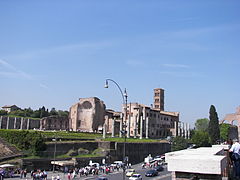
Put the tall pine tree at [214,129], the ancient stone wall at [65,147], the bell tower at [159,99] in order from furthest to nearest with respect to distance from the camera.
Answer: the bell tower at [159,99]
the tall pine tree at [214,129]
the ancient stone wall at [65,147]

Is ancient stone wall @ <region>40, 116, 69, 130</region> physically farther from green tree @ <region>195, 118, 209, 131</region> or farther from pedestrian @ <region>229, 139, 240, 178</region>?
green tree @ <region>195, 118, 209, 131</region>

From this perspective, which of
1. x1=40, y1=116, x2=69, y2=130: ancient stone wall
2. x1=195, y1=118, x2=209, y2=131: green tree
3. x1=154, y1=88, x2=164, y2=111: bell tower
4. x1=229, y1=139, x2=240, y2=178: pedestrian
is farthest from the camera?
x1=195, y1=118, x2=209, y2=131: green tree

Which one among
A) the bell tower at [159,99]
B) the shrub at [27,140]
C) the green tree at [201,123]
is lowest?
the shrub at [27,140]

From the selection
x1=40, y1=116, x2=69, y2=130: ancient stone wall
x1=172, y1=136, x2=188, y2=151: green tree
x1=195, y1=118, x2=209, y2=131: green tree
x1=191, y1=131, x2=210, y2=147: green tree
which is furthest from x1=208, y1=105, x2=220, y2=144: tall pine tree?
x1=195, y1=118, x2=209, y2=131: green tree

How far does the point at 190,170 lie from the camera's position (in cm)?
461

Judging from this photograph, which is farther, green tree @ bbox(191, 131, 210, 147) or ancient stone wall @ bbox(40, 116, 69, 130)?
ancient stone wall @ bbox(40, 116, 69, 130)

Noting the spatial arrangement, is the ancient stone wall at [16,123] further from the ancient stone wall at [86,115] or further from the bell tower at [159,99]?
the bell tower at [159,99]

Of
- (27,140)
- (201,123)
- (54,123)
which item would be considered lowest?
(27,140)

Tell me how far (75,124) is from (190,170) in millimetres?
76483

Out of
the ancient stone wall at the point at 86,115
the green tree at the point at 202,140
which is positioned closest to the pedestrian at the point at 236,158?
the green tree at the point at 202,140

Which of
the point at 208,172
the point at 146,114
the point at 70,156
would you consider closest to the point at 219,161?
Answer: the point at 208,172

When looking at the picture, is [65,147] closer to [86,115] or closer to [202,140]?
[202,140]

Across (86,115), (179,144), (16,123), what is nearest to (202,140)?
(179,144)

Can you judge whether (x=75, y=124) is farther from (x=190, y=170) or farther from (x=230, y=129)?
(x=190, y=170)
